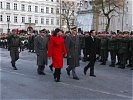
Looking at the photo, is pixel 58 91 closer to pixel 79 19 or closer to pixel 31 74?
pixel 31 74

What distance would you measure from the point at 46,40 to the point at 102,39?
21.0 feet

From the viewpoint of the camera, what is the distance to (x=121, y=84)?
45.2 feet

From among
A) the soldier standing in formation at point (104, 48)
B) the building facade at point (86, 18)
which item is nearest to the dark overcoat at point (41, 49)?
the soldier standing in formation at point (104, 48)

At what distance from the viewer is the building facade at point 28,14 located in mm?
104938

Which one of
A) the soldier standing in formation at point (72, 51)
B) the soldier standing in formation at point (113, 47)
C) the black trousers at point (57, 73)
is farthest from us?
the soldier standing in formation at point (113, 47)

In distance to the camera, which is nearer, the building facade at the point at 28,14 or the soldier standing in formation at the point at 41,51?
the soldier standing in formation at the point at 41,51

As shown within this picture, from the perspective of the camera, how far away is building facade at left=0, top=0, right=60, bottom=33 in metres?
105

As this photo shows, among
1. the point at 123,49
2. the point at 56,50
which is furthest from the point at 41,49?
the point at 123,49

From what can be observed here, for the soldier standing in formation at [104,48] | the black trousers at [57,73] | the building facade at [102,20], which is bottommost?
the black trousers at [57,73]

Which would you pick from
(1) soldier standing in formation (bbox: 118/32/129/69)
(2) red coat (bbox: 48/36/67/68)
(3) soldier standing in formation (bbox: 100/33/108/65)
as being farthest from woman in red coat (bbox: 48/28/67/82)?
(3) soldier standing in formation (bbox: 100/33/108/65)

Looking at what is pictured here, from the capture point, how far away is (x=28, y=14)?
111 metres

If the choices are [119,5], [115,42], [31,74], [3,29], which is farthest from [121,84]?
[3,29]

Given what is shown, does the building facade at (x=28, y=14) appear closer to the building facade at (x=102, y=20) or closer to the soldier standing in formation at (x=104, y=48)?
the building facade at (x=102, y=20)

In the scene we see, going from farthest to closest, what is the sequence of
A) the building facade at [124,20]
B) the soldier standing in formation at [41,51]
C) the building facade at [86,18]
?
the building facade at [86,18] < the building facade at [124,20] < the soldier standing in formation at [41,51]
